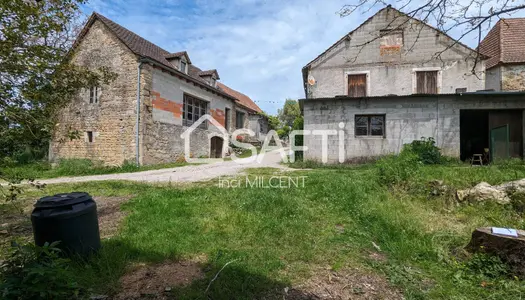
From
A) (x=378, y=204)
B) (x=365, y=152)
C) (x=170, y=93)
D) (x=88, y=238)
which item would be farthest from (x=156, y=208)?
(x=170, y=93)

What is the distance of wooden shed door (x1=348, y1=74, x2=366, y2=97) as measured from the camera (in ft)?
51.3

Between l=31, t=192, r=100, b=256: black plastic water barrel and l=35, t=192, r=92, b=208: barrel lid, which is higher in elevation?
l=35, t=192, r=92, b=208: barrel lid

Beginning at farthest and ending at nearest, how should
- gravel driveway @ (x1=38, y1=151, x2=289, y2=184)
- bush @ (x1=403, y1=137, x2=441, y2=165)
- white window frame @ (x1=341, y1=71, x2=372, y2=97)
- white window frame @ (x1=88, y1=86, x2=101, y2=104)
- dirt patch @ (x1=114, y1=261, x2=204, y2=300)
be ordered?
white window frame @ (x1=341, y1=71, x2=372, y2=97) → white window frame @ (x1=88, y1=86, x2=101, y2=104) → bush @ (x1=403, y1=137, x2=441, y2=165) → gravel driveway @ (x1=38, y1=151, x2=289, y2=184) → dirt patch @ (x1=114, y1=261, x2=204, y2=300)

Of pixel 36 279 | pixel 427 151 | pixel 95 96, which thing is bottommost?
pixel 36 279

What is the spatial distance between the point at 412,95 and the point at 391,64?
4.34 m

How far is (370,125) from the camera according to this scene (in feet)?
41.2

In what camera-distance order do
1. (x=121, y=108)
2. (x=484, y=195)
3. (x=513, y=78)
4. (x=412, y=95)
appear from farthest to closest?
(x=513, y=78) < (x=121, y=108) < (x=412, y=95) < (x=484, y=195)

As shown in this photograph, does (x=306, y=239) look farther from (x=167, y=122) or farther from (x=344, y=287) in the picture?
(x=167, y=122)

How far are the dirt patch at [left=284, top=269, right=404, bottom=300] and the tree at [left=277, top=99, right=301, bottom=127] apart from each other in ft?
117

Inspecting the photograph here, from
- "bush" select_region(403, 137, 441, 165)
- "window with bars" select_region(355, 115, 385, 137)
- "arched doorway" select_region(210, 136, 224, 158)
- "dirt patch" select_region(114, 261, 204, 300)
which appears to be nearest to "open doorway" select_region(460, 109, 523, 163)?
"bush" select_region(403, 137, 441, 165)

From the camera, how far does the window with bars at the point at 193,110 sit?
16672mm

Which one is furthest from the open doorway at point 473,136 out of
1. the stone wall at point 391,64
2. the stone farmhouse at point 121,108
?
the stone farmhouse at point 121,108

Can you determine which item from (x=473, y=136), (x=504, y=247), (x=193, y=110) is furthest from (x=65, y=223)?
(x=473, y=136)

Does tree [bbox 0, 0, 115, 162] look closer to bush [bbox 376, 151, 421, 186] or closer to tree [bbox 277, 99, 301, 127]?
bush [bbox 376, 151, 421, 186]
